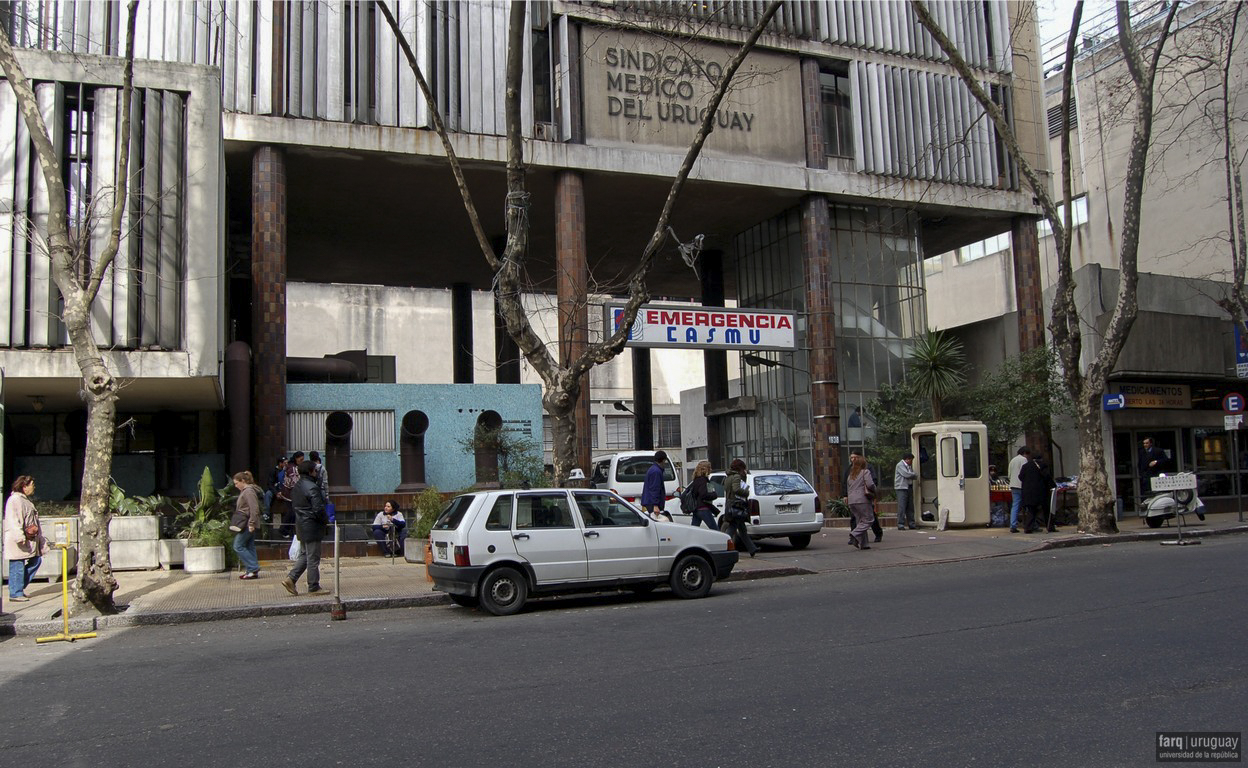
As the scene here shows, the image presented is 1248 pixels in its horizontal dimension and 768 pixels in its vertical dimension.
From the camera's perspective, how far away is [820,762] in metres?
5.07

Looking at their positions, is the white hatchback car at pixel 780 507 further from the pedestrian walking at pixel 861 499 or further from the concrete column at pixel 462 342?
the concrete column at pixel 462 342

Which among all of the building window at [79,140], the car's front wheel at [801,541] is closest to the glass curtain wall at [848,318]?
the car's front wheel at [801,541]

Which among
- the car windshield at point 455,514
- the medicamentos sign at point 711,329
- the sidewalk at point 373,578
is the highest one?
the medicamentos sign at point 711,329

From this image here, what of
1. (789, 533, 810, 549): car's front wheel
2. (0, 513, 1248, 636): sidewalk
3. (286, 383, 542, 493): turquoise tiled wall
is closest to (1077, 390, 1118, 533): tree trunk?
(0, 513, 1248, 636): sidewalk

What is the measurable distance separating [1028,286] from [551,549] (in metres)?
23.2

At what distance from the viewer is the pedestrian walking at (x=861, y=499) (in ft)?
57.6

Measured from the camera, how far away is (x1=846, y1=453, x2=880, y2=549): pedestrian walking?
691 inches

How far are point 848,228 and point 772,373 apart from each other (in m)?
5.00

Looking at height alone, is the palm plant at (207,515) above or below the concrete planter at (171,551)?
above

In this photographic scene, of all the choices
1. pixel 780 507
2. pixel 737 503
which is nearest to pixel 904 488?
pixel 780 507

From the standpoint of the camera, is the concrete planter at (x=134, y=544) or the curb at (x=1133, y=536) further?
the curb at (x=1133, y=536)

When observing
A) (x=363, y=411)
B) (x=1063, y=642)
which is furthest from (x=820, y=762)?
(x=363, y=411)

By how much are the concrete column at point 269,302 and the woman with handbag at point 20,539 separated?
8.15m

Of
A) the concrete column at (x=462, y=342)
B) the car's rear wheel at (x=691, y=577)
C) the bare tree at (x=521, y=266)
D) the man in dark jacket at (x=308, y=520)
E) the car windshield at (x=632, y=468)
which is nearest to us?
the car's rear wheel at (x=691, y=577)
